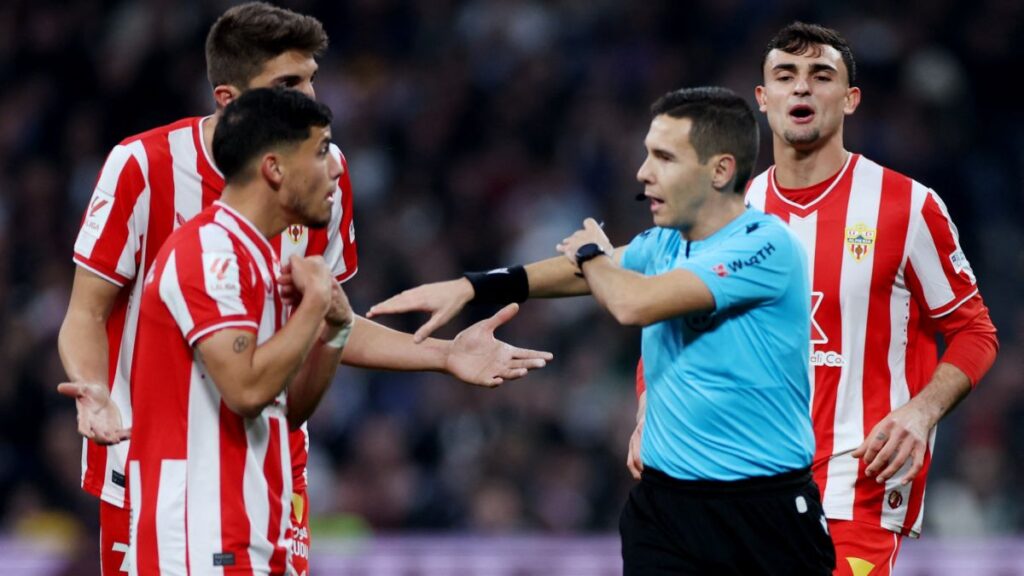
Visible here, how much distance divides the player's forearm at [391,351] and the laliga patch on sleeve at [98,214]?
2.84ft

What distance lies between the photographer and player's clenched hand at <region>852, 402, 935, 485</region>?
193 inches

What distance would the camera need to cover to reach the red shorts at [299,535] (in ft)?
14.6

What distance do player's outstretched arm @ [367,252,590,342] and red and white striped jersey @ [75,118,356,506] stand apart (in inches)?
19.1

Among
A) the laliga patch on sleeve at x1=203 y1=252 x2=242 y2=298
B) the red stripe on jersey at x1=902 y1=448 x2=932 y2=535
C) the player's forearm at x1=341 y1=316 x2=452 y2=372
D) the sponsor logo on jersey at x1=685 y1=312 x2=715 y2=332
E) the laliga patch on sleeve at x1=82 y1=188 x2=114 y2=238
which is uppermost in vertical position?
the laliga patch on sleeve at x1=82 y1=188 x2=114 y2=238

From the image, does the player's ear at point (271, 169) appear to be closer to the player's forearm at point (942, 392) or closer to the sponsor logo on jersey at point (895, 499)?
the player's forearm at point (942, 392)

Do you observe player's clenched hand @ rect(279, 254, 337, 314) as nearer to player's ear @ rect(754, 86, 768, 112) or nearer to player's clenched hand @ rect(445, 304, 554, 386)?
player's clenched hand @ rect(445, 304, 554, 386)

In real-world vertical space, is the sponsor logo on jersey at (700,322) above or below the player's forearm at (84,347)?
below

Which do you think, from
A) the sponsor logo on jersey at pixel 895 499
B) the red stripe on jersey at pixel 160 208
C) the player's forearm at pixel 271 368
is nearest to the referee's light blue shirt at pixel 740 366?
the sponsor logo on jersey at pixel 895 499

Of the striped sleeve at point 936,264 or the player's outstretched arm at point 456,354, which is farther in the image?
the striped sleeve at point 936,264

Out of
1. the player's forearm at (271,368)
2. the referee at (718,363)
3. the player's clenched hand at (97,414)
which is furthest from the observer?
the referee at (718,363)

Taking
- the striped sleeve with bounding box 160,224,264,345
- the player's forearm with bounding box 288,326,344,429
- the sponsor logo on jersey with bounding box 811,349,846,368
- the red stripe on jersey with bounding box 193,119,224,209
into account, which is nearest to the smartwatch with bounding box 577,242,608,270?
the player's forearm with bounding box 288,326,344,429

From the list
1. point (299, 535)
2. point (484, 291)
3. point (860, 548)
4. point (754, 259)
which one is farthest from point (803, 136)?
point (299, 535)

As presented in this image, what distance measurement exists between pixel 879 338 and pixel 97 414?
8.51ft

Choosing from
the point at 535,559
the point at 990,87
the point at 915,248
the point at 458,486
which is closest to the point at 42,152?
the point at 458,486
